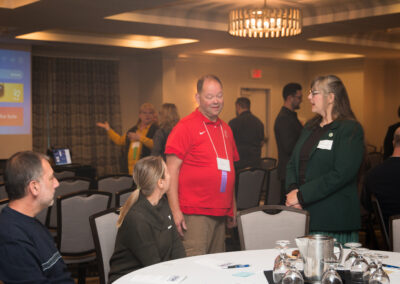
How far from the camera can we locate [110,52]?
34.2 ft

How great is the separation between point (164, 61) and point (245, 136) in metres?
3.63

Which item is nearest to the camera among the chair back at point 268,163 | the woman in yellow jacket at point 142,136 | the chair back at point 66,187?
the chair back at point 66,187

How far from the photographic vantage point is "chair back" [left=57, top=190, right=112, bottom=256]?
4.23m

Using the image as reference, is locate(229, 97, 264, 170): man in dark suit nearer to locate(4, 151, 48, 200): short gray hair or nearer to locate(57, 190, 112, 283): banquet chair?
locate(57, 190, 112, 283): banquet chair

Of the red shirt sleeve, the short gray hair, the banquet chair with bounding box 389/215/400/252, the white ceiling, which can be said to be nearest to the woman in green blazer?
the banquet chair with bounding box 389/215/400/252

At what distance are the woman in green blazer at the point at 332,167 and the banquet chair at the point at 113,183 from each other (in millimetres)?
2387

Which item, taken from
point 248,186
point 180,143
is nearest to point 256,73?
point 248,186

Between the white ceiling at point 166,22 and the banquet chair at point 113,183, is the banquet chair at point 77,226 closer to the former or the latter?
the banquet chair at point 113,183

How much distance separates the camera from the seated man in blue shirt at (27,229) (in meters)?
2.01

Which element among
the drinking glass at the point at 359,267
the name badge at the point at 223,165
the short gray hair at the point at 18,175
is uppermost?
the short gray hair at the point at 18,175

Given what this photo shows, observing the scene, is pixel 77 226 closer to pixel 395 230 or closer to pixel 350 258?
pixel 395 230

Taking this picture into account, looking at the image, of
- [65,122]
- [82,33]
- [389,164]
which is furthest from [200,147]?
[65,122]

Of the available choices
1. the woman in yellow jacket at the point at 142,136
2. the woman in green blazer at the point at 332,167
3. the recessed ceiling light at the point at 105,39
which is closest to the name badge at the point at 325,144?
the woman in green blazer at the point at 332,167

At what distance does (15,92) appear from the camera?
29.8 feet
